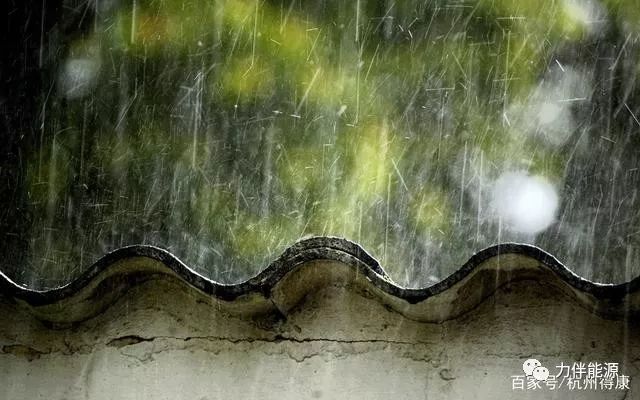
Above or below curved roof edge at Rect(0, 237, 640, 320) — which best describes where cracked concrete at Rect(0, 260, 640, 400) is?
below

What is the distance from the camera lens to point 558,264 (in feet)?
8.68

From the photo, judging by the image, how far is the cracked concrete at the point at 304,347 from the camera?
9.31 ft

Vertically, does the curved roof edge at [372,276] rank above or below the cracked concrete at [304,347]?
above

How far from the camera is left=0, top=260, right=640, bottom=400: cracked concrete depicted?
2838 millimetres

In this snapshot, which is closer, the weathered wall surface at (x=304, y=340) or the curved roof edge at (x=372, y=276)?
the curved roof edge at (x=372, y=276)

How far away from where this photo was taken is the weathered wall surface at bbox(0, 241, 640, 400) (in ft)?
9.25

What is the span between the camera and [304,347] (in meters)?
2.96

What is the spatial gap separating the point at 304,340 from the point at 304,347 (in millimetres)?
22

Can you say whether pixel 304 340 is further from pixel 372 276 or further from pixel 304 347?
pixel 372 276

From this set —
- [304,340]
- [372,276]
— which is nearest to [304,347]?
[304,340]

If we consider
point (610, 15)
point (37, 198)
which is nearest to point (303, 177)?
point (37, 198)

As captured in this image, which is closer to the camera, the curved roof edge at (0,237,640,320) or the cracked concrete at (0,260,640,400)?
the curved roof edge at (0,237,640,320)

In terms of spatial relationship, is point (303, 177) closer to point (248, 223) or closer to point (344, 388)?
point (248, 223)

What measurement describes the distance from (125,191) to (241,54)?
4.95ft
